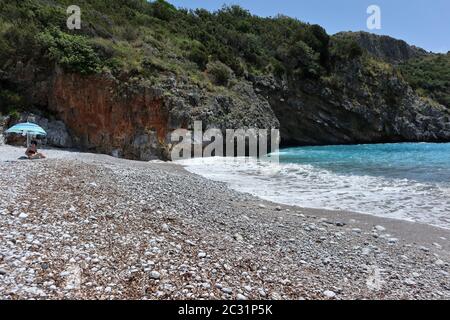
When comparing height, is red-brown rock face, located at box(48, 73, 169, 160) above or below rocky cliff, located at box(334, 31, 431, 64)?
below

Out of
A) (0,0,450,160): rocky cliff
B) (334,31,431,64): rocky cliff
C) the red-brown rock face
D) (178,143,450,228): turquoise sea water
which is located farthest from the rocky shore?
(334,31,431,64): rocky cliff

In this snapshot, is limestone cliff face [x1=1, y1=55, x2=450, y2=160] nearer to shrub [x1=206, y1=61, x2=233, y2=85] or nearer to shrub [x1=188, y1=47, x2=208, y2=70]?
shrub [x1=206, y1=61, x2=233, y2=85]

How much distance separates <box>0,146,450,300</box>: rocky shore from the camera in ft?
15.1

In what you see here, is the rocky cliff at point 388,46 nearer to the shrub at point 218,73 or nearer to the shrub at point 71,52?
the shrub at point 218,73

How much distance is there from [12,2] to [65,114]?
12.0m

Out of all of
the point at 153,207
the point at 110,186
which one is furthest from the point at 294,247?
the point at 110,186

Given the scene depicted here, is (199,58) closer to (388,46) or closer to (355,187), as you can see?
(355,187)

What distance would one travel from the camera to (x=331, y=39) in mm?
47375

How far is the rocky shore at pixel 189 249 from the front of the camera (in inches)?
181

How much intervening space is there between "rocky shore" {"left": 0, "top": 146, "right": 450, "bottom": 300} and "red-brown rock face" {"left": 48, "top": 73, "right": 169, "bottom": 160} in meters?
14.8

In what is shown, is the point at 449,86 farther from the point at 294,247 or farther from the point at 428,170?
the point at 294,247

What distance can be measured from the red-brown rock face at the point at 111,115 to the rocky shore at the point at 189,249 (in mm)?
14768

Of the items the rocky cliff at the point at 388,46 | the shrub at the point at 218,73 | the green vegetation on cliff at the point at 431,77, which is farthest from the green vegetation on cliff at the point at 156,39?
the rocky cliff at the point at 388,46

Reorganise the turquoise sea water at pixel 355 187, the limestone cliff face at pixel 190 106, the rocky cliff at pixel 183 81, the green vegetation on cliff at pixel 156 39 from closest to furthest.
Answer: the turquoise sea water at pixel 355 187, the limestone cliff face at pixel 190 106, the rocky cliff at pixel 183 81, the green vegetation on cliff at pixel 156 39
